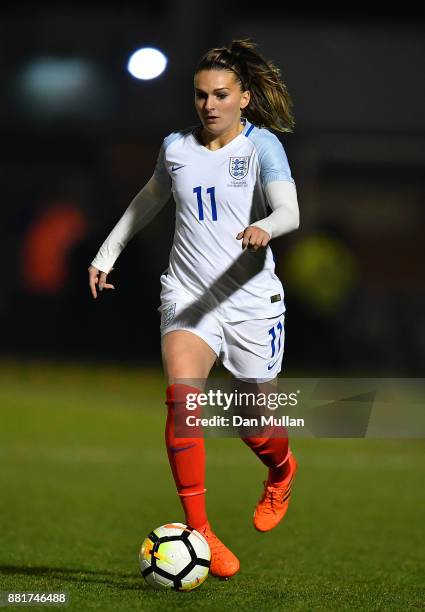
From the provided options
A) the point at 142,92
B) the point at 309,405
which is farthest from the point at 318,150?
the point at 309,405

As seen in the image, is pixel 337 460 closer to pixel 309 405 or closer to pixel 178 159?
pixel 309 405

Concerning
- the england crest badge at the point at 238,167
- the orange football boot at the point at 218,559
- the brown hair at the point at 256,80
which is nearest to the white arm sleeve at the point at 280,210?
the england crest badge at the point at 238,167

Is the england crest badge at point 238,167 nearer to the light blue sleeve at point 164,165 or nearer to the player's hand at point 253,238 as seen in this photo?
the light blue sleeve at point 164,165

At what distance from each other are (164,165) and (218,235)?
428mm

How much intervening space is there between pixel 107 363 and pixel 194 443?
13228 millimetres

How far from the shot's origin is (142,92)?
69.6ft

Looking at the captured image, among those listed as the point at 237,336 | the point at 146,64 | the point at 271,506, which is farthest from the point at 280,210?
the point at 271,506

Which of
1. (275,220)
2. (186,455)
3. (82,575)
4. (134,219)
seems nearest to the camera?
(275,220)

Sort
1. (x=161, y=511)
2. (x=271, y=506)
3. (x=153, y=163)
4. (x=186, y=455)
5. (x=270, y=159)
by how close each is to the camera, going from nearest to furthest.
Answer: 1. (x=186, y=455)
2. (x=270, y=159)
3. (x=271, y=506)
4. (x=161, y=511)
5. (x=153, y=163)

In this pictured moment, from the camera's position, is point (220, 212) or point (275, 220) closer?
point (275, 220)

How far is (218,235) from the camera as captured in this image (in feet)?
18.3

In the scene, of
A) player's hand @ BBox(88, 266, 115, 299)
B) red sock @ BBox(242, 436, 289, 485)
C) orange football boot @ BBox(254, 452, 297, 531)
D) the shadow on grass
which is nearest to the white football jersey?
player's hand @ BBox(88, 266, 115, 299)

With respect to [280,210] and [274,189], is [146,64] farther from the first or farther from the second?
[280,210]

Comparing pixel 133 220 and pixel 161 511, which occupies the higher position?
pixel 133 220
